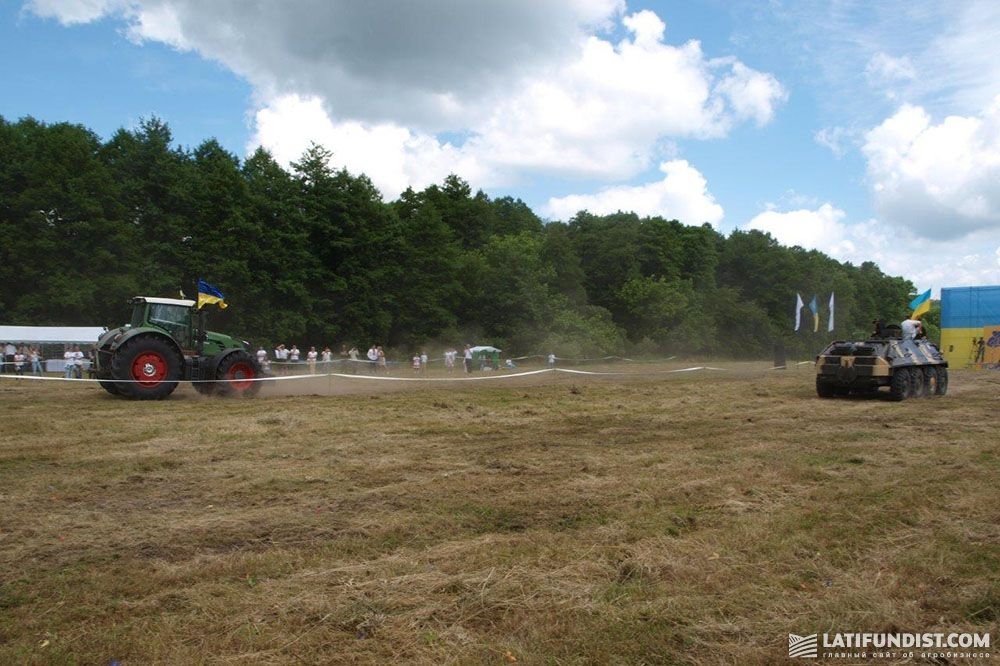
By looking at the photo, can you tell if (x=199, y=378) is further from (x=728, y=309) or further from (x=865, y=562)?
(x=728, y=309)

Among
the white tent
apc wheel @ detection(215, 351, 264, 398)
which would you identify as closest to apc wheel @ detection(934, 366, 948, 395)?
apc wheel @ detection(215, 351, 264, 398)

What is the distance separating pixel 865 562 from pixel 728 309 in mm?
61604

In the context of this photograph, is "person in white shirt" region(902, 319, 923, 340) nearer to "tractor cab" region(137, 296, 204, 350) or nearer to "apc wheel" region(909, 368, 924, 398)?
"apc wheel" region(909, 368, 924, 398)

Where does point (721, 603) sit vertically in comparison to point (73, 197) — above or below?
below

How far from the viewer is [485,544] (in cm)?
492

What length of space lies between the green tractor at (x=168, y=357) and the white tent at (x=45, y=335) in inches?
682

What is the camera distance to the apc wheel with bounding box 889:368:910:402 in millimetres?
15453

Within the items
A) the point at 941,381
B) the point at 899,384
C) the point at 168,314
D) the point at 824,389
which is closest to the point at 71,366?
the point at 168,314

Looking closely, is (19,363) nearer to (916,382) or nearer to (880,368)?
(880,368)

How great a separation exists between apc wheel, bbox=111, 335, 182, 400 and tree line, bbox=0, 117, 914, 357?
953 inches

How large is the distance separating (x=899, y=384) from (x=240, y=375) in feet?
48.1

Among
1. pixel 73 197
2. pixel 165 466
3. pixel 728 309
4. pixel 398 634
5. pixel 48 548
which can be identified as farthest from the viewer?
pixel 728 309

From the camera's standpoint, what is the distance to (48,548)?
4895 mm

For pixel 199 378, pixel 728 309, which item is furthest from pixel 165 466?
pixel 728 309
